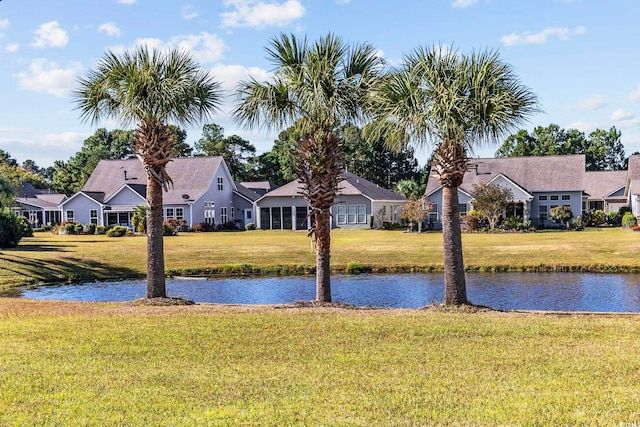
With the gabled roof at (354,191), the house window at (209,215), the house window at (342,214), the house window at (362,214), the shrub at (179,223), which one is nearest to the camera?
the shrub at (179,223)

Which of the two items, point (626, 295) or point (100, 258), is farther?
point (100, 258)

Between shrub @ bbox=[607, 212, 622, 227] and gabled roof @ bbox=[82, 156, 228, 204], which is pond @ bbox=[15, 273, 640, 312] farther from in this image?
gabled roof @ bbox=[82, 156, 228, 204]

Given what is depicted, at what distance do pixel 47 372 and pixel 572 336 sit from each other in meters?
8.23

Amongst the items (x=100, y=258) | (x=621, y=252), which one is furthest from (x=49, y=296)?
(x=621, y=252)

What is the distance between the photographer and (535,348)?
10.3 m

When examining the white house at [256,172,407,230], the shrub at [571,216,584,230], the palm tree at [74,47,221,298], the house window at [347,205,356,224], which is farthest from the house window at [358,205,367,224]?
the palm tree at [74,47,221,298]

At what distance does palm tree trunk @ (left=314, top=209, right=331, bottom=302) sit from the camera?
720 inches

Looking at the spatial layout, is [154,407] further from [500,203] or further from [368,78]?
[500,203]

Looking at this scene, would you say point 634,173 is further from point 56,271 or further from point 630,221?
point 56,271

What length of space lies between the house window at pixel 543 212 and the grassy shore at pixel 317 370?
149 feet

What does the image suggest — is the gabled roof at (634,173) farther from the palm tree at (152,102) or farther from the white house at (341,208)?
the palm tree at (152,102)

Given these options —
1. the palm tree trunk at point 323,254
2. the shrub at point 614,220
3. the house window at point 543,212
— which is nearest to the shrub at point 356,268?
the palm tree trunk at point 323,254

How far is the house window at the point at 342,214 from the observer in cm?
5878

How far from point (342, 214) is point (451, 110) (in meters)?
42.8
